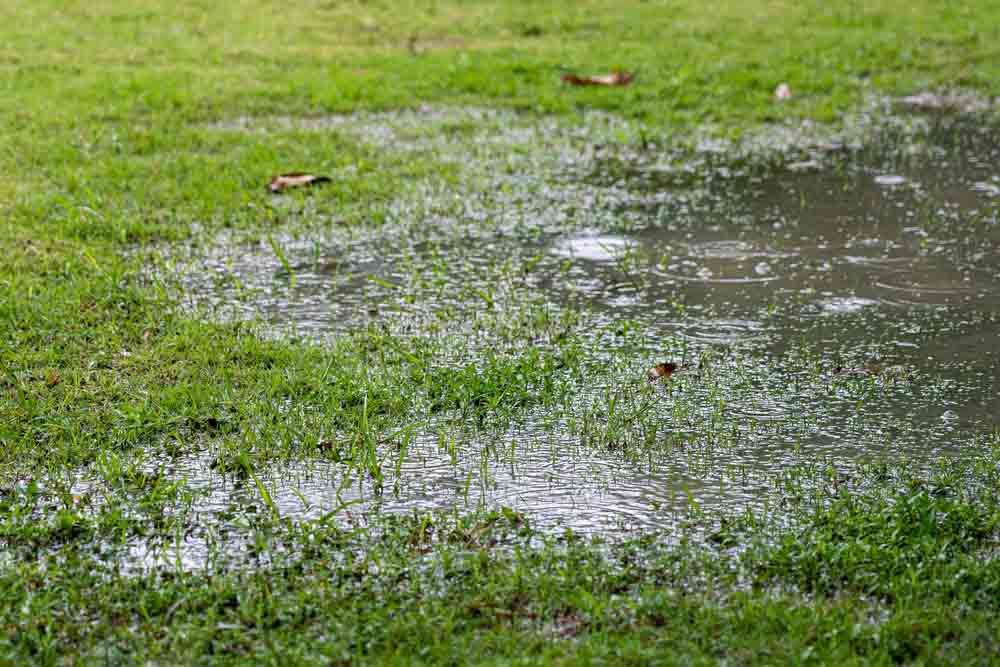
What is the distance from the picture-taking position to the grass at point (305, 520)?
324 centimetres

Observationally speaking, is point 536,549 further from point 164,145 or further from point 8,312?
point 164,145

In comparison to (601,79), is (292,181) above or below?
below

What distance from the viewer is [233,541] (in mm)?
3732

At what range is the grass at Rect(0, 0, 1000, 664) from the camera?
324cm

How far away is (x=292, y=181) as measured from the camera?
292 inches

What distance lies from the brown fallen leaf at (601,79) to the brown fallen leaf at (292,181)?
3400 millimetres

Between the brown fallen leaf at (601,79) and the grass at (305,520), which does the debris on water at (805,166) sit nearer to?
the grass at (305,520)

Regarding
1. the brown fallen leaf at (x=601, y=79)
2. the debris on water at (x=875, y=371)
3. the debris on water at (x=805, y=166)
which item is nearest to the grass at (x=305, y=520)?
the debris on water at (x=875, y=371)

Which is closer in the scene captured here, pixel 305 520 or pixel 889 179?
pixel 305 520

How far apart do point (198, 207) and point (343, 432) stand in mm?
3014

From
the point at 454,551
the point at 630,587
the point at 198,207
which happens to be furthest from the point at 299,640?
the point at 198,207

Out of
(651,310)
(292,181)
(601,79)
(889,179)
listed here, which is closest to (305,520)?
(651,310)

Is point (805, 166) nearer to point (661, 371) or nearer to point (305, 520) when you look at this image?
point (661, 371)

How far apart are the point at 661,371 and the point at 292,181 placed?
3304 mm
